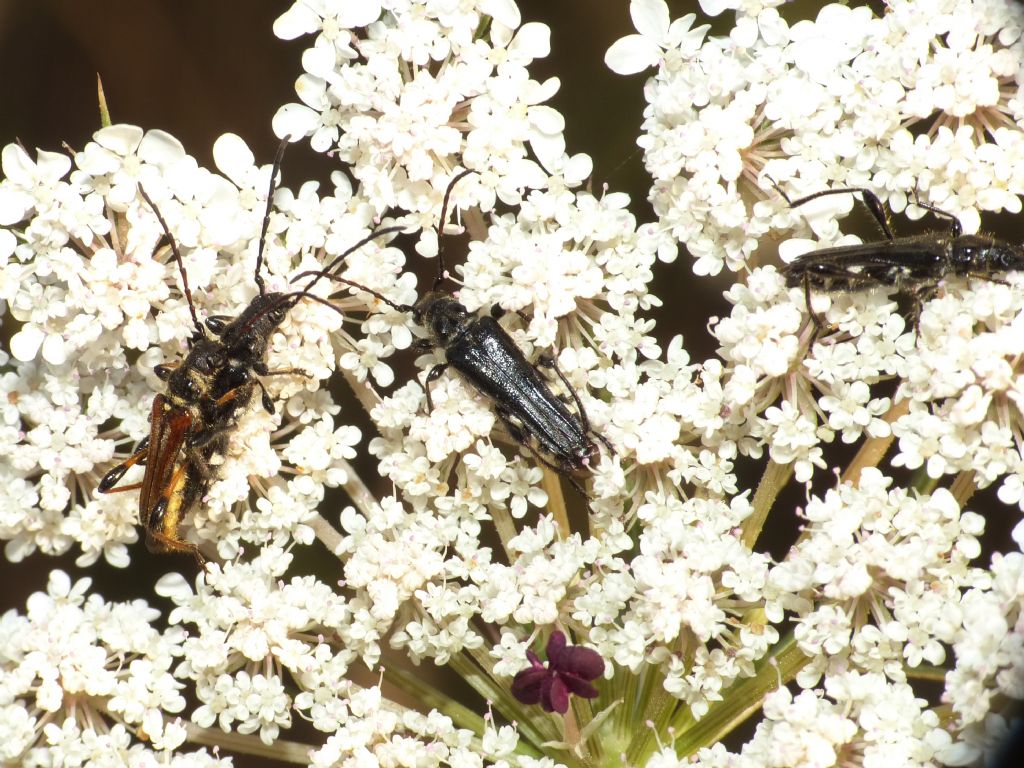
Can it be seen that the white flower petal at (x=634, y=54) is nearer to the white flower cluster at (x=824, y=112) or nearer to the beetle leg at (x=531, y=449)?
the white flower cluster at (x=824, y=112)

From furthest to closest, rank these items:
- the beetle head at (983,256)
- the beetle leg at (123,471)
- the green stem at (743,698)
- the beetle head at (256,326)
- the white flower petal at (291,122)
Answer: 1. the beetle leg at (123,471)
2. the white flower petal at (291,122)
3. the beetle head at (256,326)
4. the green stem at (743,698)
5. the beetle head at (983,256)

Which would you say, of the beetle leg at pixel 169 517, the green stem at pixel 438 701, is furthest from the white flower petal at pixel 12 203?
the green stem at pixel 438 701

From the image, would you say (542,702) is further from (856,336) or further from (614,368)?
(856,336)

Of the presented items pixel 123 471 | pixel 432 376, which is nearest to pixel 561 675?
pixel 432 376

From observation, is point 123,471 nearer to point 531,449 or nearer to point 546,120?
point 531,449

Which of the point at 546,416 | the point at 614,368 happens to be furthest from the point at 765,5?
the point at 546,416

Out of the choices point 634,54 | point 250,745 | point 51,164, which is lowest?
point 250,745
